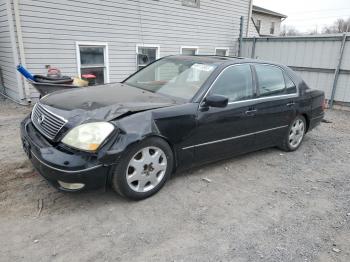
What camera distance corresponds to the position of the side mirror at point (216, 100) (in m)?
3.40

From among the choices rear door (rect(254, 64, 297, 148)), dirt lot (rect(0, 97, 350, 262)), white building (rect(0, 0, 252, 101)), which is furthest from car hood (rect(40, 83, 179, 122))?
white building (rect(0, 0, 252, 101))

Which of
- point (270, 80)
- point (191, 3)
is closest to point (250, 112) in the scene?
point (270, 80)

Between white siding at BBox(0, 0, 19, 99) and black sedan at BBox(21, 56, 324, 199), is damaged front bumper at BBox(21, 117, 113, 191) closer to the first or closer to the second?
black sedan at BBox(21, 56, 324, 199)

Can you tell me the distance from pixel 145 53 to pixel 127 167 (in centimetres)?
719

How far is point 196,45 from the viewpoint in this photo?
35.7 feet

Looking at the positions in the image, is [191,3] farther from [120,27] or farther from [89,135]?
[89,135]

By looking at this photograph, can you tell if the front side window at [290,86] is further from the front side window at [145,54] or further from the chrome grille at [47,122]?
the front side window at [145,54]

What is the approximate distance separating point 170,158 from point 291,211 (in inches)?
57.3

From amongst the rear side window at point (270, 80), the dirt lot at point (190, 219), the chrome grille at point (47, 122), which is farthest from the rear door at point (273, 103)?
the chrome grille at point (47, 122)

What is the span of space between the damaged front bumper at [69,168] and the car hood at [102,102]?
0.37m

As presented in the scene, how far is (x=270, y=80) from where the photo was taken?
4.45 meters

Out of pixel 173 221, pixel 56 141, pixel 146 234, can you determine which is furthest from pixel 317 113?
pixel 56 141

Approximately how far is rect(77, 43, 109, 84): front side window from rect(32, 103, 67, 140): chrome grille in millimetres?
4906

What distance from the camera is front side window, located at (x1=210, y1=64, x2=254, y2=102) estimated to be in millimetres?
3740
